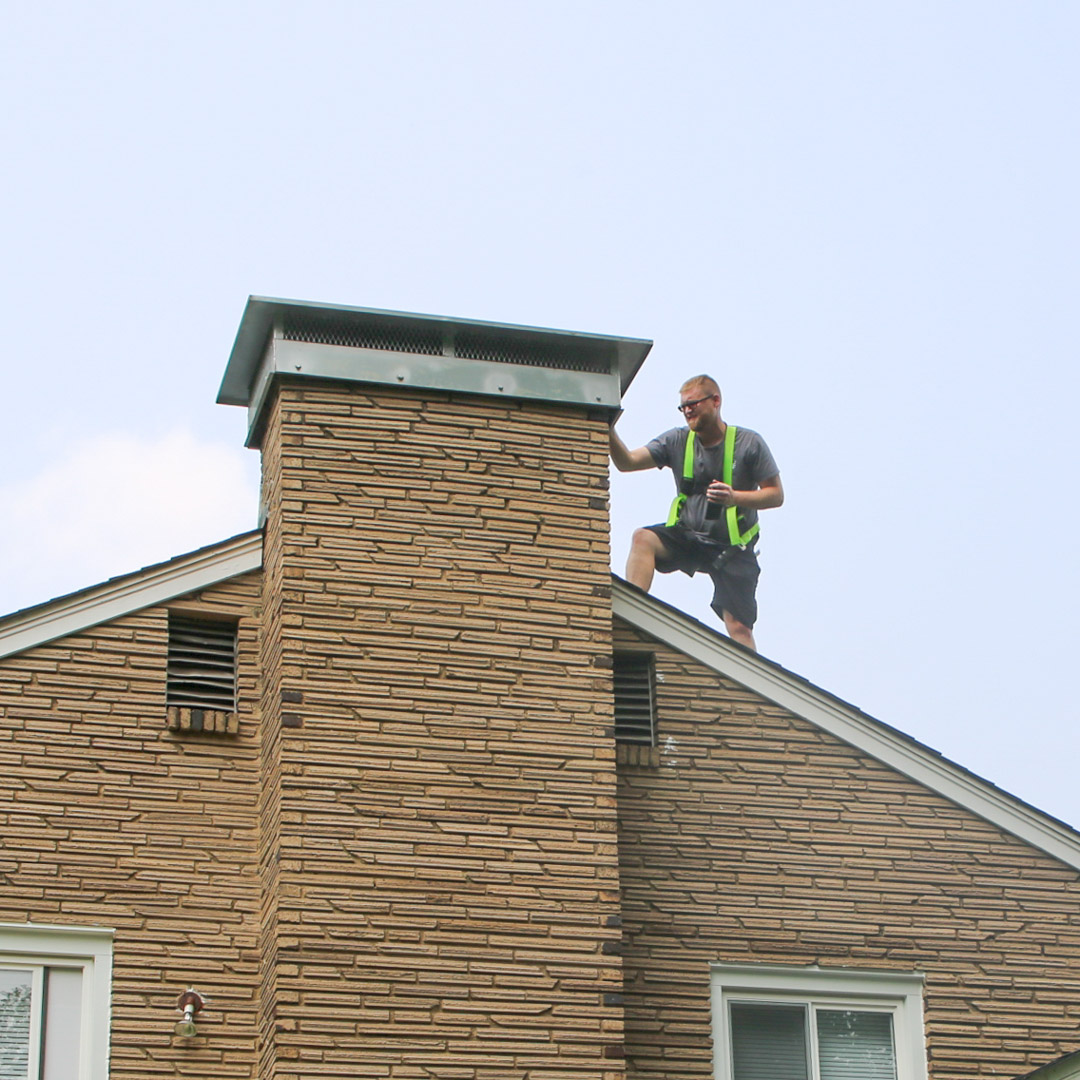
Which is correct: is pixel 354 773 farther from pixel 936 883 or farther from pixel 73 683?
pixel 936 883

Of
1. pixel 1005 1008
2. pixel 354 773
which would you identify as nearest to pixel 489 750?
pixel 354 773

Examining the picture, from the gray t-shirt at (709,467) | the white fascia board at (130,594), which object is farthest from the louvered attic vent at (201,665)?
the gray t-shirt at (709,467)

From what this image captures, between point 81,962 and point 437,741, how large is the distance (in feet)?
8.29

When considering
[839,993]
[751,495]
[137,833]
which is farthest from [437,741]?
[751,495]

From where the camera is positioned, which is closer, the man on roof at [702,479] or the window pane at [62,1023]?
the window pane at [62,1023]

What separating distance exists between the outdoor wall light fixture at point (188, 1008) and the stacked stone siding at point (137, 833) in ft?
0.19

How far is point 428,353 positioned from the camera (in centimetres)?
1494

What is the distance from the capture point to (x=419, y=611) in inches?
557

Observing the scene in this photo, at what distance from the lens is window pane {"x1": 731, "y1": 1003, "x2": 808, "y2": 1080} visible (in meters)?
14.2

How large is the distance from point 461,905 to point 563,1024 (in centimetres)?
94

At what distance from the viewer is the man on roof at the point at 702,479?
1720 cm

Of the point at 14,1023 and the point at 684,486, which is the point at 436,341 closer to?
the point at 684,486

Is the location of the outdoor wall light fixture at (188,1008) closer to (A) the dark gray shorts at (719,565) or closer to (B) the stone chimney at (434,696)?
(B) the stone chimney at (434,696)

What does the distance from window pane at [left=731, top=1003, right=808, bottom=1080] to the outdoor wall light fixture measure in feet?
11.1
